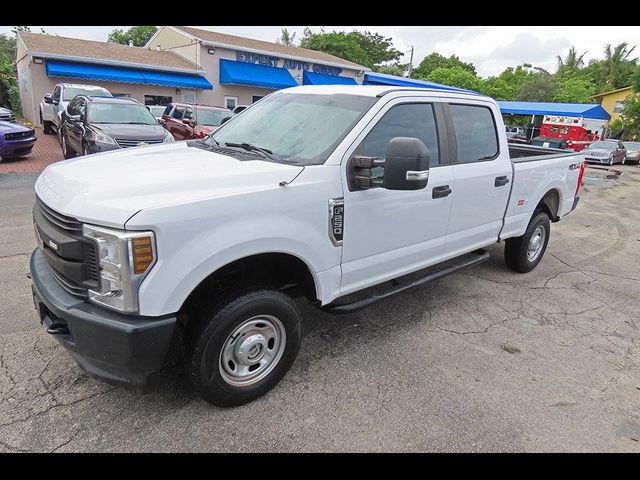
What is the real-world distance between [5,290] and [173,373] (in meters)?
2.21

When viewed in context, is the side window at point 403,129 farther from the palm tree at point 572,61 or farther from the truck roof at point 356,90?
the palm tree at point 572,61

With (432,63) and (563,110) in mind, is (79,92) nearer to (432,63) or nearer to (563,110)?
(563,110)

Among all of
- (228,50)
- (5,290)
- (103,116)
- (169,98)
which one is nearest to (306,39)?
(228,50)

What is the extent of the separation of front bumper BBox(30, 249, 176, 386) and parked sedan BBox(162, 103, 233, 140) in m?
10.4

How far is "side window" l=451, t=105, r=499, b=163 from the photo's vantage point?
3842mm

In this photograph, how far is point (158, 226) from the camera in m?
2.09

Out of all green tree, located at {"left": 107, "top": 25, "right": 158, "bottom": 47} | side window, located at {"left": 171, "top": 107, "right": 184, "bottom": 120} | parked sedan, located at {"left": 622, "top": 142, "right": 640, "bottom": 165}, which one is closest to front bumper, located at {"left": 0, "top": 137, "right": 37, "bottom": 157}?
side window, located at {"left": 171, "top": 107, "right": 184, "bottom": 120}

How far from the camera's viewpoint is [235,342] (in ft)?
8.61

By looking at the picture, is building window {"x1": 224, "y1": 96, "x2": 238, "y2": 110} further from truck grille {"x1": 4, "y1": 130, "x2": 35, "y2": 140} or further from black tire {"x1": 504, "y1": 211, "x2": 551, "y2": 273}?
black tire {"x1": 504, "y1": 211, "x2": 551, "y2": 273}

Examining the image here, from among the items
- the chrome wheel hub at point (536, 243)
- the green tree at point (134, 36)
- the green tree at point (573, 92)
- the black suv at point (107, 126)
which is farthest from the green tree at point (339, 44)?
the chrome wheel hub at point (536, 243)

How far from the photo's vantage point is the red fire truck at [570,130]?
29.1m

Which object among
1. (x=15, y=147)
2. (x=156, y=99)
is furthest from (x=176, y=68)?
(x=15, y=147)

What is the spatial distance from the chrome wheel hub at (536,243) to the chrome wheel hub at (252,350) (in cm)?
374

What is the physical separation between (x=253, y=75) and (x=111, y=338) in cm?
2547
